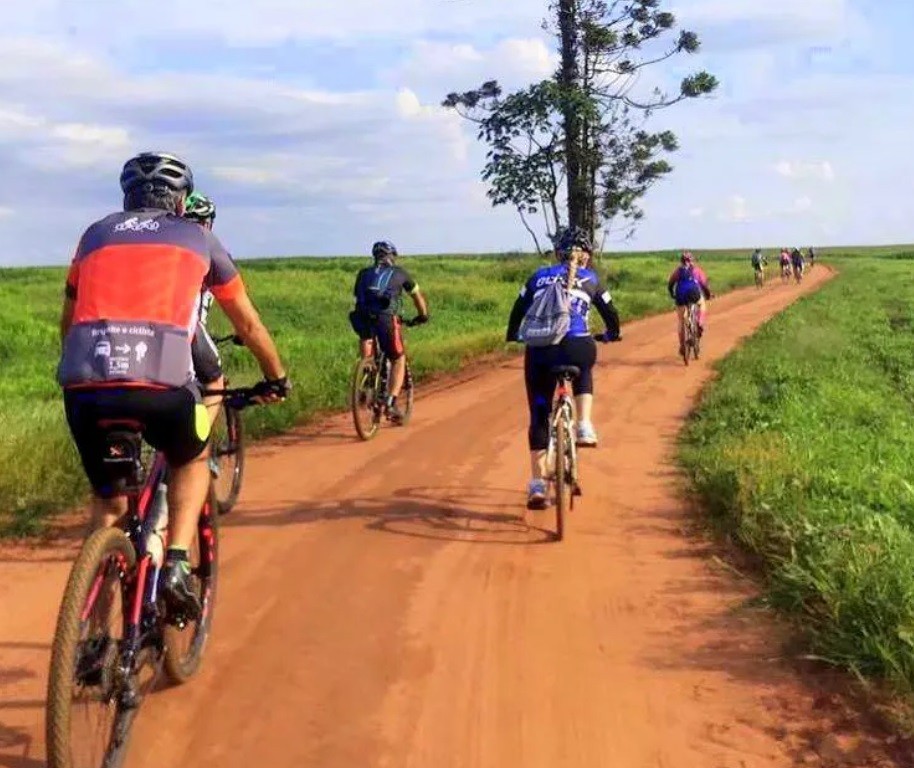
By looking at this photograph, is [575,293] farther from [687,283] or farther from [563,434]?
[687,283]

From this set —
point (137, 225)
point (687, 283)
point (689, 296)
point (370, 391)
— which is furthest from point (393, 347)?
point (687, 283)

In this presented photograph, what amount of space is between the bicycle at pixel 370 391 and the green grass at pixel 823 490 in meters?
3.04

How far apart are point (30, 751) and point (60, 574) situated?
2322 millimetres

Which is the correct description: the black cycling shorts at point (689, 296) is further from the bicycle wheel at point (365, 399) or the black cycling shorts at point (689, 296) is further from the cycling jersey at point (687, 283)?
the bicycle wheel at point (365, 399)

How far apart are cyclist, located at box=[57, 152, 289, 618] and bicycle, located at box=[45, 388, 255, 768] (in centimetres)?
6

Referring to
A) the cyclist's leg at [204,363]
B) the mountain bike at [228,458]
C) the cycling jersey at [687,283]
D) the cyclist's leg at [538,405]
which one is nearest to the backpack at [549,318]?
the cyclist's leg at [538,405]

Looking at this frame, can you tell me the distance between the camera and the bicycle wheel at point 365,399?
34.1 feet

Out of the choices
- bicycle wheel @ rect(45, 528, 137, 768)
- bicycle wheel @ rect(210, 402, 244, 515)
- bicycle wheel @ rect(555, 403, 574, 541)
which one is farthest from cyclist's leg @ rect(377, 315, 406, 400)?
bicycle wheel @ rect(45, 528, 137, 768)

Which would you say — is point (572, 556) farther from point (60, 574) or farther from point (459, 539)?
point (60, 574)

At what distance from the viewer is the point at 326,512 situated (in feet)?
24.9

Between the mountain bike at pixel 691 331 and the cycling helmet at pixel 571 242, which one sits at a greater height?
the cycling helmet at pixel 571 242

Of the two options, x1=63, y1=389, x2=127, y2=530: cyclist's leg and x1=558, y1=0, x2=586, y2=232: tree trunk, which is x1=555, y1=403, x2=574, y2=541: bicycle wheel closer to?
x1=63, y1=389, x2=127, y2=530: cyclist's leg

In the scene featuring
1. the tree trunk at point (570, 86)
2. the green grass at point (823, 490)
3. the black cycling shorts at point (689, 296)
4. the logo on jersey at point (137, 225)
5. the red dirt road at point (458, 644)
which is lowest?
the red dirt road at point (458, 644)

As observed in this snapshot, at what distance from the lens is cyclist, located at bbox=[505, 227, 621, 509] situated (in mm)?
7270
